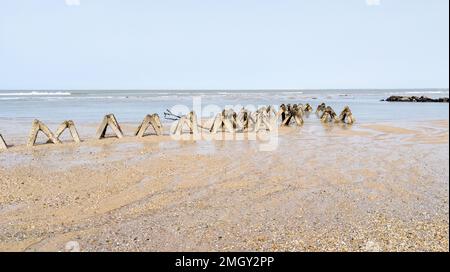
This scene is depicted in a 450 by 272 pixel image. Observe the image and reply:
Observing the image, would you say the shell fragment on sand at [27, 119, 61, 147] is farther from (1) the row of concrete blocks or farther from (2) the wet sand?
(2) the wet sand

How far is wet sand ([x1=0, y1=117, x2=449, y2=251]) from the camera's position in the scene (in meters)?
4.57

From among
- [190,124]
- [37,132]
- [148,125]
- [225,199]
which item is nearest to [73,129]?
[37,132]

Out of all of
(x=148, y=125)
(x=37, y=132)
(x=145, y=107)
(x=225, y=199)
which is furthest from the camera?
(x=145, y=107)

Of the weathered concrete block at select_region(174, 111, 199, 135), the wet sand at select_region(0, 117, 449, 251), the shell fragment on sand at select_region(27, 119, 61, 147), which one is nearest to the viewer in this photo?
the wet sand at select_region(0, 117, 449, 251)

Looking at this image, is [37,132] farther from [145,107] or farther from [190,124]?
[145,107]

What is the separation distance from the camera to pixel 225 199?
6.11 meters

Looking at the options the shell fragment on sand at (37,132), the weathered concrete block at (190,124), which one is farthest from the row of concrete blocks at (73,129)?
the weathered concrete block at (190,124)

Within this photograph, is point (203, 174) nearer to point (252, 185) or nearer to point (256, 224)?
point (252, 185)

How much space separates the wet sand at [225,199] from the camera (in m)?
4.57

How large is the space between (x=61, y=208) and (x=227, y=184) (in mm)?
2723

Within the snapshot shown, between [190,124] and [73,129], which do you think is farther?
[190,124]

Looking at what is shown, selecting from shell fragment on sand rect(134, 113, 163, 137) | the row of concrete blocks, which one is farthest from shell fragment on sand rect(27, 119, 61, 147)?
shell fragment on sand rect(134, 113, 163, 137)

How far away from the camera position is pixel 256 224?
504 cm
